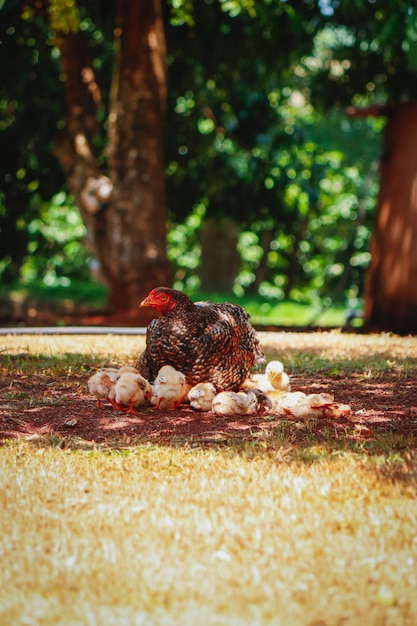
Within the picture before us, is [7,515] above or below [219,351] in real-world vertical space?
below

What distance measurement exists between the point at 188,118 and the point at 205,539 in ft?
45.3

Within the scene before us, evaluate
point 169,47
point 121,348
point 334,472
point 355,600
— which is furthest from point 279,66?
point 355,600

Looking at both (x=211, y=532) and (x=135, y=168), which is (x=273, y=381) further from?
(x=135, y=168)

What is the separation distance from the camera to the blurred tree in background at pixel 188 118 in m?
11.7

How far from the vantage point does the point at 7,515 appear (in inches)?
120

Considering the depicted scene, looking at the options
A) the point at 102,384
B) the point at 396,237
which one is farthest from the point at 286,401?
the point at 396,237

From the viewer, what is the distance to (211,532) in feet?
9.39

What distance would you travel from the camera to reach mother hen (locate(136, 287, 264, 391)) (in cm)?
499

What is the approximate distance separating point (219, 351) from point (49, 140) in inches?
441

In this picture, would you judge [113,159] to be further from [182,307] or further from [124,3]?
[182,307]

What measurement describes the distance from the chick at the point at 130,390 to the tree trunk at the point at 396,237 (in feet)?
21.5

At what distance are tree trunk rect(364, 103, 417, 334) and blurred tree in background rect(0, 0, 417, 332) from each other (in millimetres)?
29

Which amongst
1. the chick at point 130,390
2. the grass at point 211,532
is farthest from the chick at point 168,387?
the grass at point 211,532

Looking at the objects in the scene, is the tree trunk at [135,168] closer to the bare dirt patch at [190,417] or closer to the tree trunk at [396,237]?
the tree trunk at [396,237]
